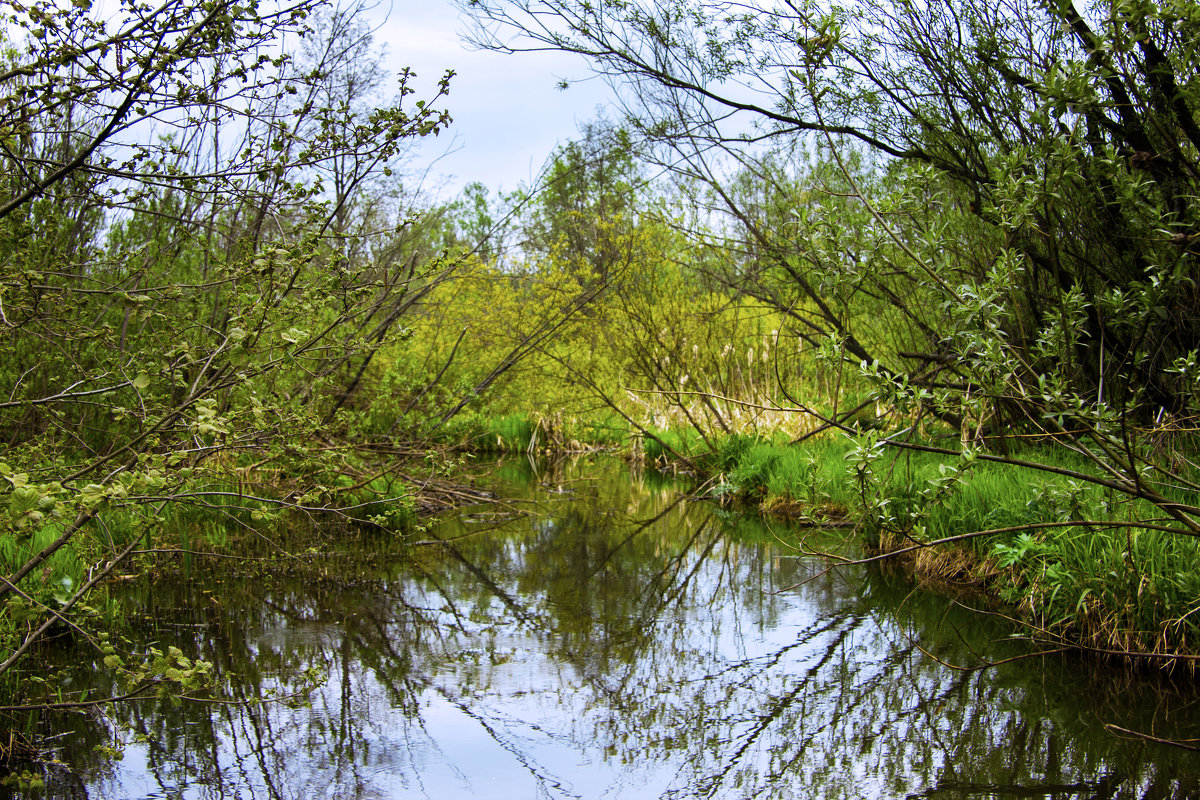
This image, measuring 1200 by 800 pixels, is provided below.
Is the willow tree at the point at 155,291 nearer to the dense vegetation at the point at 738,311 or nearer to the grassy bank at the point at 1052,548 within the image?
the dense vegetation at the point at 738,311

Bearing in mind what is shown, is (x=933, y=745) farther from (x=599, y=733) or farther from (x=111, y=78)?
(x=111, y=78)

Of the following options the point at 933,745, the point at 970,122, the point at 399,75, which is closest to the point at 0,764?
the point at 399,75

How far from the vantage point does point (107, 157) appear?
335 centimetres

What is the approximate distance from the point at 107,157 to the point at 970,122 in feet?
16.6

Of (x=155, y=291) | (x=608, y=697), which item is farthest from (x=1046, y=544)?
(x=155, y=291)

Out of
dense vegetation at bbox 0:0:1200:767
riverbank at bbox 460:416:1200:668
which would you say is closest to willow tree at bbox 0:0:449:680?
dense vegetation at bbox 0:0:1200:767

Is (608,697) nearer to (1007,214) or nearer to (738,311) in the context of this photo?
(1007,214)

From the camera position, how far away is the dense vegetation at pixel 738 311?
9.64 feet

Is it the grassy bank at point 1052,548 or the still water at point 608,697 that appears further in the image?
the grassy bank at point 1052,548

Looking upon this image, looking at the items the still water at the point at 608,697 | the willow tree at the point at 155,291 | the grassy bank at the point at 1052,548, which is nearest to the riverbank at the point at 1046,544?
the grassy bank at the point at 1052,548

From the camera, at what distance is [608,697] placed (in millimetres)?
4070

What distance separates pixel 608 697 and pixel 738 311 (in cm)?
756

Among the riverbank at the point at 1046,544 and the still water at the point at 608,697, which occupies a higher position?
the riverbank at the point at 1046,544

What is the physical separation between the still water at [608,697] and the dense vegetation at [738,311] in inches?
A: 18.7
